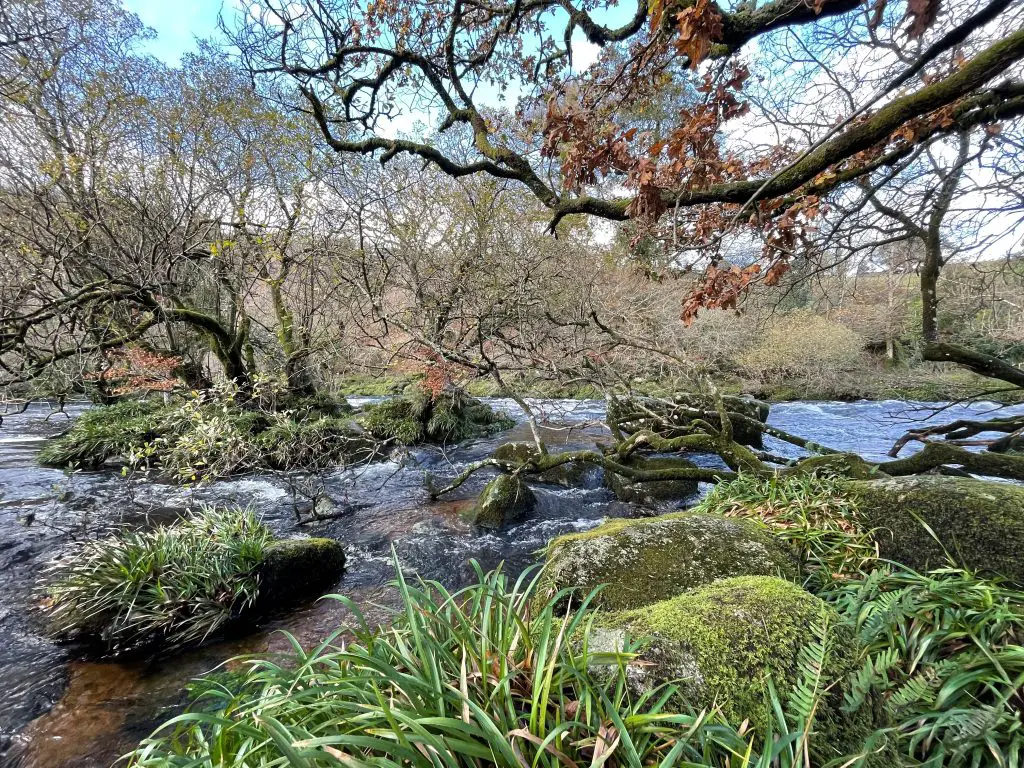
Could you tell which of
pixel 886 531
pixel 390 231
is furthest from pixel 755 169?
pixel 390 231

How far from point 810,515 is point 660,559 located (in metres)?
1.66

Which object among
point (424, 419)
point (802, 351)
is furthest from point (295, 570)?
point (802, 351)

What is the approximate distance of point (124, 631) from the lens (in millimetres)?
3910

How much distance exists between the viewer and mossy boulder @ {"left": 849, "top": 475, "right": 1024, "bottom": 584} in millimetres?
2449

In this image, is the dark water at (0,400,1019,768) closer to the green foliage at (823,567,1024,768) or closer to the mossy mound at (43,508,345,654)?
the mossy mound at (43,508,345,654)

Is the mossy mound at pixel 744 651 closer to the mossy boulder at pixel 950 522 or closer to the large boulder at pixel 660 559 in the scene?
the large boulder at pixel 660 559

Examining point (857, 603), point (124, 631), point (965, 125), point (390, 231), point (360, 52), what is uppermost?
point (360, 52)

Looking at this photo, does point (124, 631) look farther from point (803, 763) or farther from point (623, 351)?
point (623, 351)

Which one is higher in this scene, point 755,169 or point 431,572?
point 755,169

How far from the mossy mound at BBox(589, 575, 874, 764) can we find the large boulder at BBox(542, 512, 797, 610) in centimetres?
44

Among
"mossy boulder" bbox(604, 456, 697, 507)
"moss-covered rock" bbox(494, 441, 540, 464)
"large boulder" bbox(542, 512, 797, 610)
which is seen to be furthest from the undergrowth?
"moss-covered rock" bbox(494, 441, 540, 464)

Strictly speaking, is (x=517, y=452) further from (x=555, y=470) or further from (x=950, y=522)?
(x=950, y=522)

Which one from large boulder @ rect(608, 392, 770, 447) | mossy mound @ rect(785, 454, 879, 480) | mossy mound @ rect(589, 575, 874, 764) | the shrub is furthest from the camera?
the shrub

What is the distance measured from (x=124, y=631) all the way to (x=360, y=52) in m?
6.34
